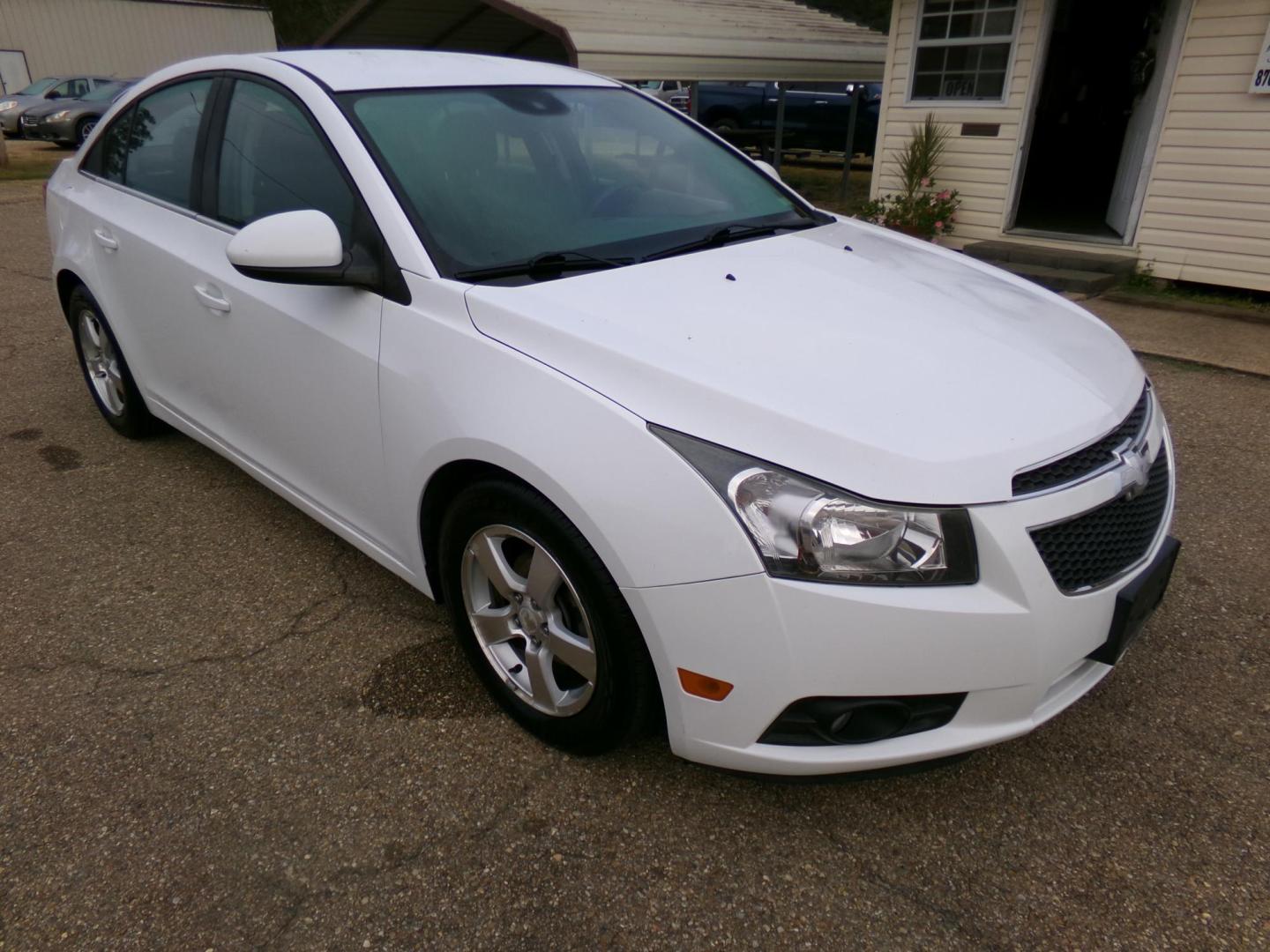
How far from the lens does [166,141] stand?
11.3ft

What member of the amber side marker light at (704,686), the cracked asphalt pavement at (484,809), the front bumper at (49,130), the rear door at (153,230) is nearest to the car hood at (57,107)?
the front bumper at (49,130)

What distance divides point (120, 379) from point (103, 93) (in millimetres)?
20801

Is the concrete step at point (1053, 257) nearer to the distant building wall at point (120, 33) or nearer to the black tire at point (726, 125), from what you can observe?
the black tire at point (726, 125)

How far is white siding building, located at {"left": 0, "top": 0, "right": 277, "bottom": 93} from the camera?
A: 26.4 m

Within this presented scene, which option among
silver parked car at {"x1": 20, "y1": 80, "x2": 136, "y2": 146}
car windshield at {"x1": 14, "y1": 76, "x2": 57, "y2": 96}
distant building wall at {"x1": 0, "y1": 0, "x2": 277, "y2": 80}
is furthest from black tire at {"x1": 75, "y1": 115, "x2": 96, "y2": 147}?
distant building wall at {"x1": 0, "y1": 0, "x2": 277, "y2": 80}

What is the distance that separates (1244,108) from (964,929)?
23.7 ft

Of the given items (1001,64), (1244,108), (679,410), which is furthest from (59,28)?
(679,410)

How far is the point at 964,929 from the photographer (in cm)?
189

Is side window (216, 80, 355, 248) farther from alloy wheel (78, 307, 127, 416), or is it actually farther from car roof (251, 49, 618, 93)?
alloy wheel (78, 307, 127, 416)

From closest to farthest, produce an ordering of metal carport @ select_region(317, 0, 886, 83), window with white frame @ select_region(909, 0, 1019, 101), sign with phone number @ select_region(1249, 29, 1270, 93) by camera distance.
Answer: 1. sign with phone number @ select_region(1249, 29, 1270, 93)
2. window with white frame @ select_region(909, 0, 1019, 101)
3. metal carport @ select_region(317, 0, 886, 83)

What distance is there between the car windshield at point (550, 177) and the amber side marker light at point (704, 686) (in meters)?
1.16

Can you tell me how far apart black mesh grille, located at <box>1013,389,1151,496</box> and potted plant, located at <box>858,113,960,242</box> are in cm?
673

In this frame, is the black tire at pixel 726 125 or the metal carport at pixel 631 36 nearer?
the metal carport at pixel 631 36

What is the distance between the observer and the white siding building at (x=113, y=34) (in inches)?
1039
